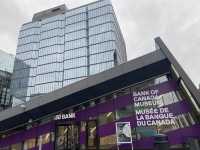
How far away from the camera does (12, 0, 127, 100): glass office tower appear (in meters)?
93.8

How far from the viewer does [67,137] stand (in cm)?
1908

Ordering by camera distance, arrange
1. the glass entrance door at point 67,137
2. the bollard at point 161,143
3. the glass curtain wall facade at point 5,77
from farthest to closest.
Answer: the glass curtain wall facade at point 5,77, the glass entrance door at point 67,137, the bollard at point 161,143

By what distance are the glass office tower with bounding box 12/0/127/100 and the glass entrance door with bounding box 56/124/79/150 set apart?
69613 millimetres

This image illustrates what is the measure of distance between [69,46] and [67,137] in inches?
3335

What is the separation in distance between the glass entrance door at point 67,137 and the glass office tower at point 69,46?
69613 mm

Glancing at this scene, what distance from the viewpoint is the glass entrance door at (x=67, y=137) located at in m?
18.8

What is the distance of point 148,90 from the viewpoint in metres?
18.7

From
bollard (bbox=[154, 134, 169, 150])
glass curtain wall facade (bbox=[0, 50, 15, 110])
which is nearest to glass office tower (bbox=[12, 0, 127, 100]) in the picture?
glass curtain wall facade (bbox=[0, 50, 15, 110])

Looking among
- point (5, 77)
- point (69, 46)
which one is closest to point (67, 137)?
point (69, 46)

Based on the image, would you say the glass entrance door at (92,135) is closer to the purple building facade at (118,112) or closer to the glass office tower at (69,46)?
the purple building facade at (118,112)

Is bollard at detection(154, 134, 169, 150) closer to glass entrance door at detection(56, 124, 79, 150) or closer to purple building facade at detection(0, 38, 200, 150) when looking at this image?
purple building facade at detection(0, 38, 200, 150)

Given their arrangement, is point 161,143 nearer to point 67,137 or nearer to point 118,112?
point 118,112

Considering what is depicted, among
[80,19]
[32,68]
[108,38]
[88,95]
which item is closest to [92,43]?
[108,38]

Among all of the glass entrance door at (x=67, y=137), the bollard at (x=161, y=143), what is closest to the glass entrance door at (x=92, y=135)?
the glass entrance door at (x=67, y=137)
